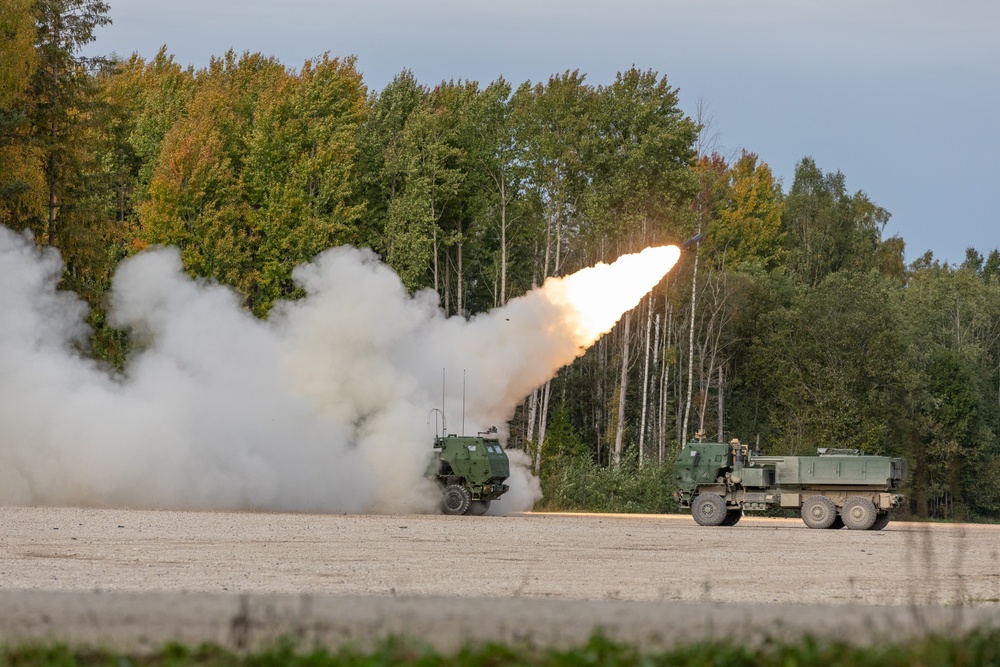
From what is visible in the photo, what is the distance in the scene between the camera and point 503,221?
2242 inches

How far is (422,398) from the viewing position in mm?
42156

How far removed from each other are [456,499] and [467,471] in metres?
0.83

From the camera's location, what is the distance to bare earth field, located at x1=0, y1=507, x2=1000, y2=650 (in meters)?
12.0

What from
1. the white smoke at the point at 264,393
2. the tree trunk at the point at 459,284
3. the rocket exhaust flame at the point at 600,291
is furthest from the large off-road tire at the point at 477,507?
the tree trunk at the point at 459,284

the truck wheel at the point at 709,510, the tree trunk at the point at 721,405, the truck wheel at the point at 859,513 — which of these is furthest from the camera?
the tree trunk at the point at 721,405

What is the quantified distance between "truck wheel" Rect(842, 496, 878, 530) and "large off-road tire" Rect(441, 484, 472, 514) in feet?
32.9

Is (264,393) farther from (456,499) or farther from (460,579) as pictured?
(460,579)

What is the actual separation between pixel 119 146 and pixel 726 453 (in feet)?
106

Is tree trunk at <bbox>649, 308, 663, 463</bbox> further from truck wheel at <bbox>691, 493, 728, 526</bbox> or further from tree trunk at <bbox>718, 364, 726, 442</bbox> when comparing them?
truck wheel at <bbox>691, 493, 728, 526</bbox>

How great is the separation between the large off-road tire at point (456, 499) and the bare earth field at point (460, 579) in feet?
6.97

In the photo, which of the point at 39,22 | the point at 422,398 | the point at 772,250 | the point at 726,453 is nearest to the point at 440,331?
the point at 422,398

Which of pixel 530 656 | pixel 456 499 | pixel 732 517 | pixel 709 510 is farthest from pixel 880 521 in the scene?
pixel 530 656

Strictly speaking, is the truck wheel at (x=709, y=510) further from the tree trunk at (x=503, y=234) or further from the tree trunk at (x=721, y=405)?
the tree trunk at (x=721, y=405)

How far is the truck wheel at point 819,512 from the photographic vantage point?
38531mm
